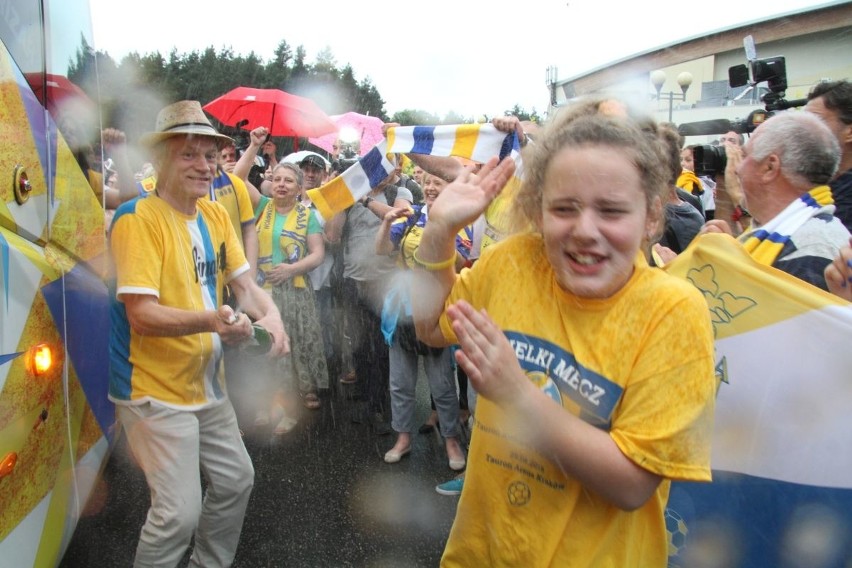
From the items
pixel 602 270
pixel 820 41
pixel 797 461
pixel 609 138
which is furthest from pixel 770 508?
pixel 820 41

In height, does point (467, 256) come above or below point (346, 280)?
above

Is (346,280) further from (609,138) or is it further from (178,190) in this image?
(609,138)

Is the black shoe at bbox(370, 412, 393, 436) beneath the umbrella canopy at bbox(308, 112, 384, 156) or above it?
beneath

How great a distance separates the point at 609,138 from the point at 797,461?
1.15 metres

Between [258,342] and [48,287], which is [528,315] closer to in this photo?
[258,342]

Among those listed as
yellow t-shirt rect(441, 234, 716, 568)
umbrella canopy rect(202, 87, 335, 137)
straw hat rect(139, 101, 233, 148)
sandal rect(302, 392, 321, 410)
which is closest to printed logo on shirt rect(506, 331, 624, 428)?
yellow t-shirt rect(441, 234, 716, 568)

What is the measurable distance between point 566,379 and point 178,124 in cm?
210

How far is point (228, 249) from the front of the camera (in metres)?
2.87

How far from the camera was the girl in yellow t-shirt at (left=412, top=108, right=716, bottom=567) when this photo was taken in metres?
1.21

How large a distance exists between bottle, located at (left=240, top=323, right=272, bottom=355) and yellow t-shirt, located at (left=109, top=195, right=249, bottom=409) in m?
0.25

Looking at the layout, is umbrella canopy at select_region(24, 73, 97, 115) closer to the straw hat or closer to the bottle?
the straw hat

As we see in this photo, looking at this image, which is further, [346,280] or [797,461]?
[346,280]

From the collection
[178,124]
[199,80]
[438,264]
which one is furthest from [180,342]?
[199,80]

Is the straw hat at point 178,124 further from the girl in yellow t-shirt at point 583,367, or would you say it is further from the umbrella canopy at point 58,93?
the girl in yellow t-shirt at point 583,367
